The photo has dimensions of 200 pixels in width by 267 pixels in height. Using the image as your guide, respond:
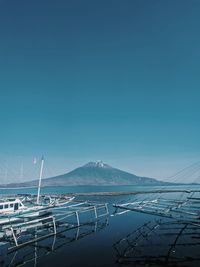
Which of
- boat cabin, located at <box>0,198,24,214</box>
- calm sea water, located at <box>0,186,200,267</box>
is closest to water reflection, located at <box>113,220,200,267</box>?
calm sea water, located at <box>0,186,200,267</box>

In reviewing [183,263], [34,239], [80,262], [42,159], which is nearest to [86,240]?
[34,239]

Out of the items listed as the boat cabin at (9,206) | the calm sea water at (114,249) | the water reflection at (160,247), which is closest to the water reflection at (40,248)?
the calm sea water at (114,249)

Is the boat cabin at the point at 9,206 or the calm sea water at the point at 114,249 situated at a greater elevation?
the boat cabin at the point at 9,206

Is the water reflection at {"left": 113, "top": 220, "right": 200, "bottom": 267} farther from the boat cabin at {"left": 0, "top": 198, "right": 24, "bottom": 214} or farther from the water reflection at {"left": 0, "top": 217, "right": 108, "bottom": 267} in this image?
the boat cabin at {"left": 0, "top": 198, "right": 24, "bottom": 214}

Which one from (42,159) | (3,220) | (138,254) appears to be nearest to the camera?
(138,254)

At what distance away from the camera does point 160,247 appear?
100ft

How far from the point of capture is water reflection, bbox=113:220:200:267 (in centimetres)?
2553

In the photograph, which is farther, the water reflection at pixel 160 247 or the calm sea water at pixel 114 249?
the calm sea water at pixel 114 249

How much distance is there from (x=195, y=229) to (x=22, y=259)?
26430mm

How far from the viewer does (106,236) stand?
3853 cm

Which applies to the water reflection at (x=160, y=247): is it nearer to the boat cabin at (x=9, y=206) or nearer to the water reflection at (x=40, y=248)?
the water reflection at (x=40, y=248)

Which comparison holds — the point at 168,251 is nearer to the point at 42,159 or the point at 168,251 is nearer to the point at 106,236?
the point at 106,236

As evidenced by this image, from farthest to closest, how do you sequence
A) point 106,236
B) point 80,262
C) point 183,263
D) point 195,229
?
point 195,229
point 106,236
point 80,262
point 183,263

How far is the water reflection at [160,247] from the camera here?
25.5 meters
